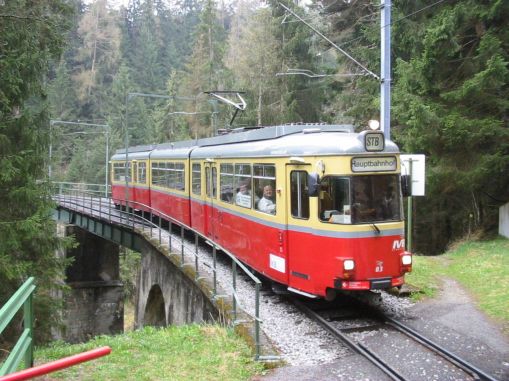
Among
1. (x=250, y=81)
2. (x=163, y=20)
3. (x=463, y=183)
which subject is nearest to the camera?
(x=463, y=183)

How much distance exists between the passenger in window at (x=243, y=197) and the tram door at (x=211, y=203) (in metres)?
2.08

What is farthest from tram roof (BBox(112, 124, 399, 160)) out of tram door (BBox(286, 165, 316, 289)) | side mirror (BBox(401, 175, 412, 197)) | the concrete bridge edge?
the concrete bridge edge

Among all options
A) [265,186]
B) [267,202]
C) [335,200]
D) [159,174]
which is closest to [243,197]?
[265,186]

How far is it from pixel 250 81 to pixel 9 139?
2262cm

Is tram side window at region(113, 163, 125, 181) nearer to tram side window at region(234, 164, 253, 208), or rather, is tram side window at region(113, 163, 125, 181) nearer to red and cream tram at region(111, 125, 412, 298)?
tram side window at region(234, 164, 253, 208)

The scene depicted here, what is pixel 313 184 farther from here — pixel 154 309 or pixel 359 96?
pixel 359 96

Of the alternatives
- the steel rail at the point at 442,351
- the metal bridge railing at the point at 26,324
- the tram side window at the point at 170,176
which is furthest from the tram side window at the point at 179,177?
the metal bridge railing at the point at 26,324

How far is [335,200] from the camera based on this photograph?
29.9 feet

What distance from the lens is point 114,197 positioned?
30.9 metres

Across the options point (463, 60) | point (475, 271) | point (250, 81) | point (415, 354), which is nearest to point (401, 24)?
point (463, 60)

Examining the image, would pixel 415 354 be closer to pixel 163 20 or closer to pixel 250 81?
pixel 250 81

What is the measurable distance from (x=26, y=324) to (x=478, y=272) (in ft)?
33.4

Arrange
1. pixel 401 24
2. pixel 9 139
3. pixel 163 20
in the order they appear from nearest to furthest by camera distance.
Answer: pixel 9 139
pixel 401 24
pixel 163 20

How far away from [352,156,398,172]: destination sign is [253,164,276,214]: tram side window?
1.90 meters
